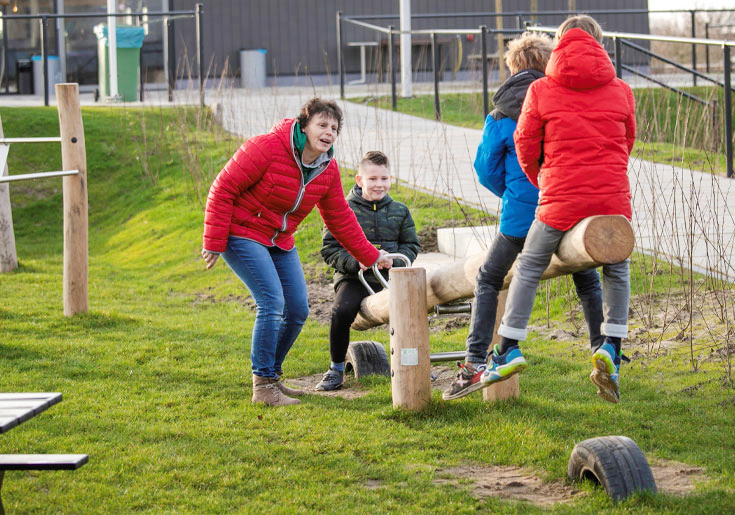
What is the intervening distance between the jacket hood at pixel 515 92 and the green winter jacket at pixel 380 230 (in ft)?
5.76

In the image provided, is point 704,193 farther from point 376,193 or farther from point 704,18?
point 704,18

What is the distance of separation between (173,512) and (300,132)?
2.23m

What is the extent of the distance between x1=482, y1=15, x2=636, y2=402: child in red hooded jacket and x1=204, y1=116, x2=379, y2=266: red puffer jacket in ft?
5.36

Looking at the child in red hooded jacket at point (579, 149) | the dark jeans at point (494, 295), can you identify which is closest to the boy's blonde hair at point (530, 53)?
the child in red hooded jacket at point (579, 149)

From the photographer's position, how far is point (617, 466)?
157 inches

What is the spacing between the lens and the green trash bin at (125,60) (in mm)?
18734

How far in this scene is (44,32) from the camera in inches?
637

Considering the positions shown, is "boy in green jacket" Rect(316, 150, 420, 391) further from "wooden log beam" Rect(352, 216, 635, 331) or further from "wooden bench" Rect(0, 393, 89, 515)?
"wooden bench" Rect(0, 393, 89, 515)

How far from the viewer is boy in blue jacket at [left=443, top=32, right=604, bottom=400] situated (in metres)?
4.43

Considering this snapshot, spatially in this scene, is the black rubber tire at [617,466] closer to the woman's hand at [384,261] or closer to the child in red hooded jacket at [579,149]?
the child in red hooded jacket at [579,149]

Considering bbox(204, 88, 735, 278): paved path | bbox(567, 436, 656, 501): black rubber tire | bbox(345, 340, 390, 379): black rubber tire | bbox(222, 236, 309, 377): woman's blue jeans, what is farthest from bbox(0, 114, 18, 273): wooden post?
bbox(567, 436, 656, 501): black rubber tire

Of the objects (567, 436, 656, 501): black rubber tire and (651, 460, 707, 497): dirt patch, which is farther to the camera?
(651, 460, 707, 497): dirt patch

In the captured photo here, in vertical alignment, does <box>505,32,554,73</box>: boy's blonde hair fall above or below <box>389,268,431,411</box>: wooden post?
above

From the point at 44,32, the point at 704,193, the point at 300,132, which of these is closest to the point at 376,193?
the point at 300,132
